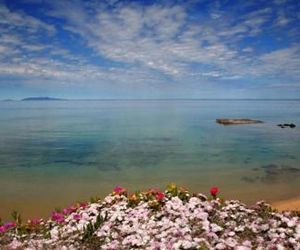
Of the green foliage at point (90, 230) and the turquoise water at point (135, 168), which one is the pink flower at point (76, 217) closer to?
the green foliage at point (90, 230)

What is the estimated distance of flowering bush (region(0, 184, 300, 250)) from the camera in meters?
8.90

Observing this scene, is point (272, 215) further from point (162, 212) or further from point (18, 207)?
point (18, 207)

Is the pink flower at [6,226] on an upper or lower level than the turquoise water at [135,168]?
upper

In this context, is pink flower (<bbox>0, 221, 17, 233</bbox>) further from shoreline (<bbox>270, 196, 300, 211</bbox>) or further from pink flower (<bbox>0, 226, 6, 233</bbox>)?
shoreline (<bbox>270, 196, 300, 211</bbox>)

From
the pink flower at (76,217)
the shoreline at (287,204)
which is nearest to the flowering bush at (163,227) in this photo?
the pink flower at (76,217)

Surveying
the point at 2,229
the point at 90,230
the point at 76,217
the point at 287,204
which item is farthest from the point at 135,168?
the point at 90,230

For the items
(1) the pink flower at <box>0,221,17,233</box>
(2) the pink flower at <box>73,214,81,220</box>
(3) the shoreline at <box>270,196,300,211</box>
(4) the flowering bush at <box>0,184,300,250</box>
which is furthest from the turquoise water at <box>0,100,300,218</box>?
(2) the pink flower at <box>73,214,81,220</box>

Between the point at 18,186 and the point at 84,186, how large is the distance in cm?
438

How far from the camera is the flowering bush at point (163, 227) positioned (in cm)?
890

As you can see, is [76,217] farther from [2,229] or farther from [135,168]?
[135,168]

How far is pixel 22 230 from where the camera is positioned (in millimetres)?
11109

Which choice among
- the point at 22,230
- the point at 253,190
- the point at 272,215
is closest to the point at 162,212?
the point at 272,215

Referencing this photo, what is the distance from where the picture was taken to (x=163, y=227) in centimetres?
962

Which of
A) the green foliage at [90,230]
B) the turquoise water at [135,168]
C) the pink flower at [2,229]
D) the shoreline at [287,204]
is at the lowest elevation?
the turquoise water at [135,168]
